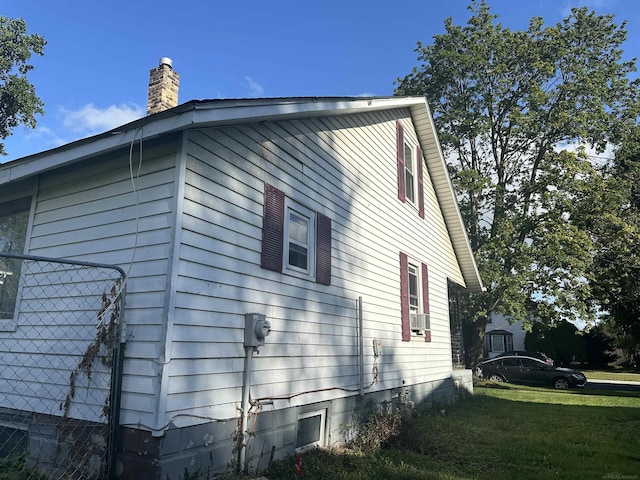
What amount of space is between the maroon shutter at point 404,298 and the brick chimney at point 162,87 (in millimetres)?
5863

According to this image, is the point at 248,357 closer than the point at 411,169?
Yes

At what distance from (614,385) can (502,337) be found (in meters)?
15.1

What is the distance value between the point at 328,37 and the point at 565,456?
464 inches

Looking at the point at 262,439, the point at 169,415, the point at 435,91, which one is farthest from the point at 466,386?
the point at 435,91

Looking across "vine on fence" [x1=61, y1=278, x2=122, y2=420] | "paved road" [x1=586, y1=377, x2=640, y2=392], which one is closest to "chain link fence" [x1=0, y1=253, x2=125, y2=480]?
"vine on fence" [x1=61, y1=278, x2=122, y2=420]

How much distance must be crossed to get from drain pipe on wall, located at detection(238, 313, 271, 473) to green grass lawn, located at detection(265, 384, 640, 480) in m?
0.56

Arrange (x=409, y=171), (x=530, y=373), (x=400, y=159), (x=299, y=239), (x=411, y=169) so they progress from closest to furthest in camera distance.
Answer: (x=299, y=239) → (x=400, y=159) → (x=409, y=171) → (x=411, y=169) → (x=530, y=373)

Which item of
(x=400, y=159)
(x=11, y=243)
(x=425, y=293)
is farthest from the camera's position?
(x=425, y=293)

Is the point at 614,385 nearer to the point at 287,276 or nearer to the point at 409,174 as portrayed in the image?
the point at 409,174

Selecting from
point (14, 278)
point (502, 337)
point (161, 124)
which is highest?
point (161, 124)

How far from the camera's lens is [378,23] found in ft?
50.5

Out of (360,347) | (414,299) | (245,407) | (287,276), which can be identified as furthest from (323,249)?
(414,299)

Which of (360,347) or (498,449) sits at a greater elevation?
(360,347)

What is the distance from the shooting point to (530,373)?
826 inches
